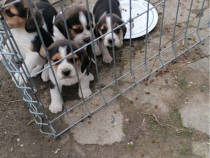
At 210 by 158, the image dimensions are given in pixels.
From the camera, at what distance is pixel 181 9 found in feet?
12.2

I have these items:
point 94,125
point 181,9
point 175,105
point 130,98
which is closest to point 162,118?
point 175,105

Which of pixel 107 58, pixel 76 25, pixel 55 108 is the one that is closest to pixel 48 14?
pixel 76 25

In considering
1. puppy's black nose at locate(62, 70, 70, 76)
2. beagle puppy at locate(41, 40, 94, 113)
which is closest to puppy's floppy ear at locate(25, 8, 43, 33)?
beagle puppy at locate(41, 40, 94, 113)

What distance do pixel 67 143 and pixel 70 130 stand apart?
135 mm

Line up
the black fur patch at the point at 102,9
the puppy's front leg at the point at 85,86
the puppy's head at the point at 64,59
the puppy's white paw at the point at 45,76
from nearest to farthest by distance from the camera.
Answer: the puppy's head at the point at 64,59
the puppy's front leg at the point at 85,86
the puppy's white paw at the point at 45,76
the black fur patch at the point at 102,9

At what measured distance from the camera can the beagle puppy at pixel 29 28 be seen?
235cm

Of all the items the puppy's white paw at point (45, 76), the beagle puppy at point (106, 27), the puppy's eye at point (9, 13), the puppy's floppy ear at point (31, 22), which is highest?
the puppy's eye at point (9, 13)

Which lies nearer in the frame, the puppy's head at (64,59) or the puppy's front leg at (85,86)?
the puppy's head at (64,59)

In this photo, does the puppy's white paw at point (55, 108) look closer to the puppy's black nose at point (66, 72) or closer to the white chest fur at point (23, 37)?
the puppy's black nose at point (66, 72)

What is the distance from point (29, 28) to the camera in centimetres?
251

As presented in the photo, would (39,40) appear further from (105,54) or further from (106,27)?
(105,54)

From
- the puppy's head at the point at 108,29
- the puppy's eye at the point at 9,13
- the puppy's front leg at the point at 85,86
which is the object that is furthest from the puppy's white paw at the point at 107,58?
the puppy's eye at the point at 9,13

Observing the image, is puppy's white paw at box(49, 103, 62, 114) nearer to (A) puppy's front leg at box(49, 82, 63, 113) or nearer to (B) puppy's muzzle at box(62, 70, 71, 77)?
(A) puppy's front leg at box(49, 82, 63, 113)

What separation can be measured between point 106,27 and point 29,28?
0.78 metres
